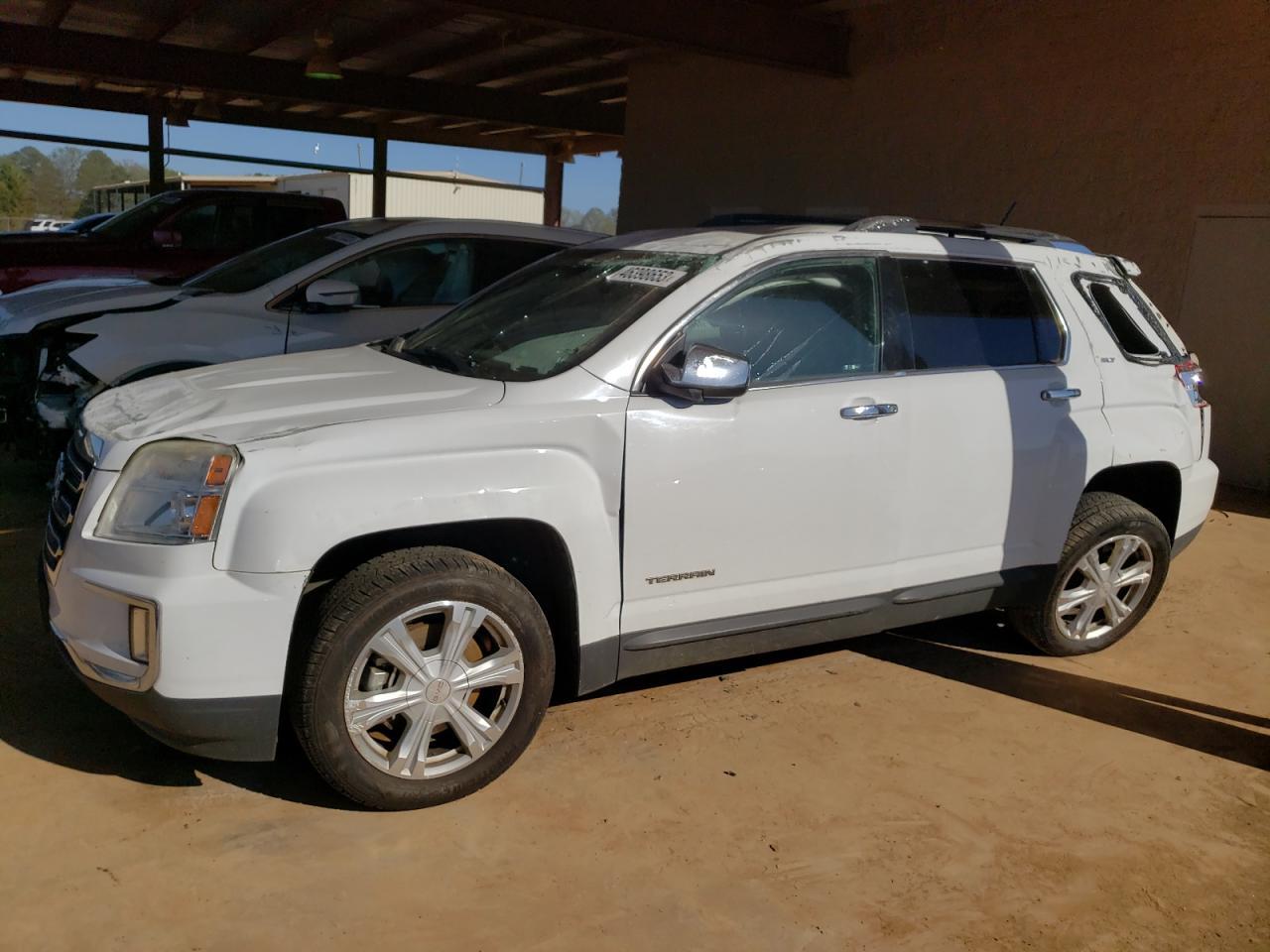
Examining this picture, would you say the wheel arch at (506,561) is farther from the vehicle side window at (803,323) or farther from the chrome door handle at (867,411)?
the chrome door handle at (867,411)

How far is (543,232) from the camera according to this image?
7469 millimetres

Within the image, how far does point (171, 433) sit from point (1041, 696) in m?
3.56

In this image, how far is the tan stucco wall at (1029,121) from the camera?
8.71 meters

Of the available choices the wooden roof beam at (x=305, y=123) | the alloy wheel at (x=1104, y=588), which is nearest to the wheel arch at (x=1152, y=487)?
the alloy wheel at (x=1104, y=588)

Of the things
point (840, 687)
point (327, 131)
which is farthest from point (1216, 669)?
point (327, 131)

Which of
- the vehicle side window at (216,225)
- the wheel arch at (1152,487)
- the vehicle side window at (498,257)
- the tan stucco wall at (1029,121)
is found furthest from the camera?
the vehicle side window at (216,225)

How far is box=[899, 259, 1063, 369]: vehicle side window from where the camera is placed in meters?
4.37

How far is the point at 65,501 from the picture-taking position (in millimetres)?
3520

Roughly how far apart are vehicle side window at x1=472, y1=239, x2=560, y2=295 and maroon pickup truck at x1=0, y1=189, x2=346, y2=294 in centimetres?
434

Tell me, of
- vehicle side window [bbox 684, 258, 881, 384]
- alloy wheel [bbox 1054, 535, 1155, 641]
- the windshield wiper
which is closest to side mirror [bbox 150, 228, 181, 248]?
the windshield wiper

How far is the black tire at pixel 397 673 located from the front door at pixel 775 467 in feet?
1.31

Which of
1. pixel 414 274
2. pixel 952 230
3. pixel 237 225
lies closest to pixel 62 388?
pixel 414 274

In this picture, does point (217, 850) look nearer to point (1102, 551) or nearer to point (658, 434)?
point (658, 434)

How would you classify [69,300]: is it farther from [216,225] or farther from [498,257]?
[216,225]
